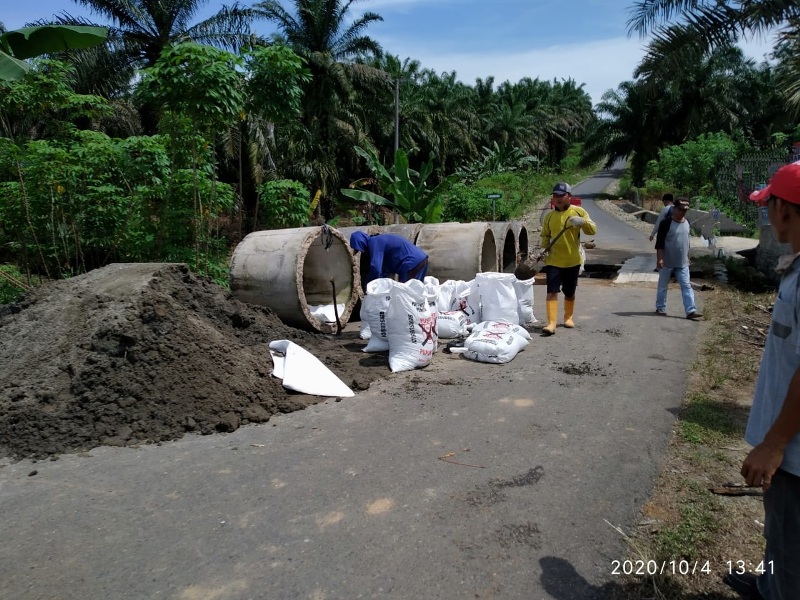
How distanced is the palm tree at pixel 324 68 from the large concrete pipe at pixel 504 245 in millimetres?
15746

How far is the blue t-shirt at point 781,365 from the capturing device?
1941mm

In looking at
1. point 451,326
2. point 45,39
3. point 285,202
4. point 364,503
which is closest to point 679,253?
point 451,326

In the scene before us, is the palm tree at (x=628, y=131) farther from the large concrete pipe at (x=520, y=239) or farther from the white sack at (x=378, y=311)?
the white sack at (x=378, y=311)

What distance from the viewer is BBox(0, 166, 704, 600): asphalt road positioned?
265cm

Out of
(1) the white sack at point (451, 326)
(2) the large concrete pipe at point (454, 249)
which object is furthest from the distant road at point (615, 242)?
(1) the white sack at point (451, 326)

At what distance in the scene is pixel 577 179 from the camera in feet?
216

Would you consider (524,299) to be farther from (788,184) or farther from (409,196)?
(409,196)

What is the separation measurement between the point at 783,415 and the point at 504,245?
10.3 metres

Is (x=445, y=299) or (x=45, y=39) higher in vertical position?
(x=45, y=39)

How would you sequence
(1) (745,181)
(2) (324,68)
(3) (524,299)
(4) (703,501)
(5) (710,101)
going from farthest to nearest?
(5) (710,101) < (2) (324,68) < (1) (745,181) < (3) (524,299) < (4) (703,501)

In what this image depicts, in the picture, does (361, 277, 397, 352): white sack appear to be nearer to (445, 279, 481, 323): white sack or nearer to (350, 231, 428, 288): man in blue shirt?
(350, 231, 428, 288): man in blue shirt

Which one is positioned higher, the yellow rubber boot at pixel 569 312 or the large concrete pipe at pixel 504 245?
the large concrete pipe at pixel 504 245

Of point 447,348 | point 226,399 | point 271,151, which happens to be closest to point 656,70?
point 447,348

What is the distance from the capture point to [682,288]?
823cm
